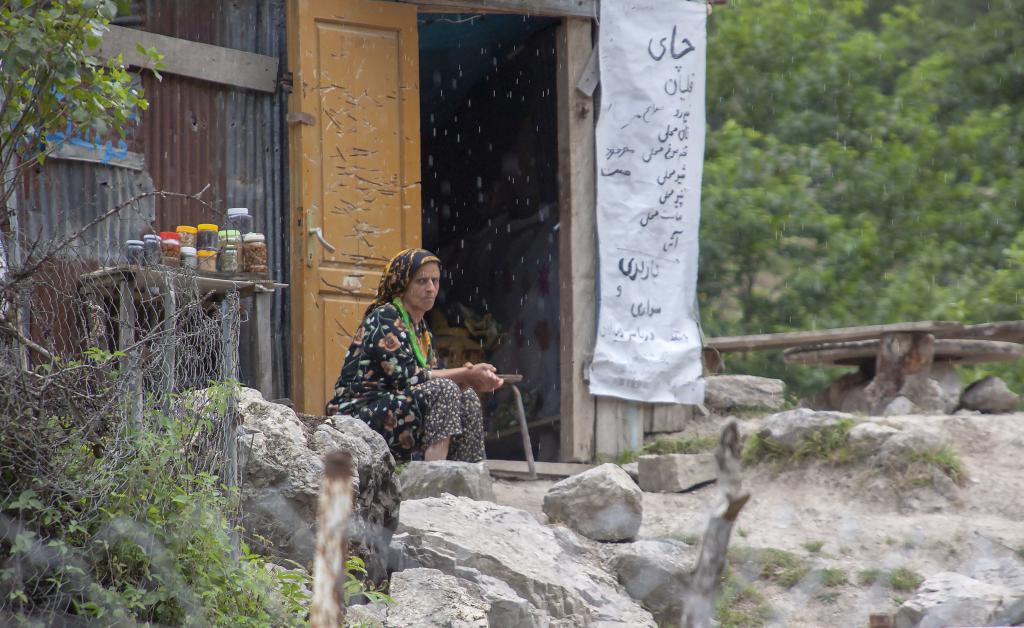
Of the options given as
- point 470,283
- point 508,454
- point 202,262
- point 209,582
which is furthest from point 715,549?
point 470,283

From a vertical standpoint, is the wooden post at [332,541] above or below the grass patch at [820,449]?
above

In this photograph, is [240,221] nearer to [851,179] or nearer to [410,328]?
[410,328]

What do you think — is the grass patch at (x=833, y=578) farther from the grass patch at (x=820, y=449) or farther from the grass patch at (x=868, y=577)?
the grass patch at (x=820, y=449)

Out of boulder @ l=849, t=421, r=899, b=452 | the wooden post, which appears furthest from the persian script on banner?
the wooden post

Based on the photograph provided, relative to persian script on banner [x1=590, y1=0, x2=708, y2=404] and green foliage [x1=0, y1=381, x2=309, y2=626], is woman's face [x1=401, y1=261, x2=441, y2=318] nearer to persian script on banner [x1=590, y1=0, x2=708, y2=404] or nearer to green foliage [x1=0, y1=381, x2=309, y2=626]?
persian script on banner [x1=590, y1=0, x2=708, y2=404]

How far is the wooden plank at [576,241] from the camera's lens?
340 inches

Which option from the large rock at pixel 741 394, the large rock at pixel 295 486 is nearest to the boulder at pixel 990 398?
the large rock at pixel 741 394

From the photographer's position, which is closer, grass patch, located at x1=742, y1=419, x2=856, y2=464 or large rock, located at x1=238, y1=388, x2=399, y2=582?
large rock, located at x1=238, y1=388, x2=399, y2=582

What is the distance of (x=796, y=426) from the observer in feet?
24.8

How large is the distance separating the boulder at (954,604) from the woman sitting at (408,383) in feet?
7.32

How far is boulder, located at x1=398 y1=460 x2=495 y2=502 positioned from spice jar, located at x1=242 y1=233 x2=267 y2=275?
117 centimetres

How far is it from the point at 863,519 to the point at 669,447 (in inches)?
76.5

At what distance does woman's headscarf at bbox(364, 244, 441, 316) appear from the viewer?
6738 mm

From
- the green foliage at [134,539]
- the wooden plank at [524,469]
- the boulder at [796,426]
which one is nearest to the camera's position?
the green foliage at [134,539]
